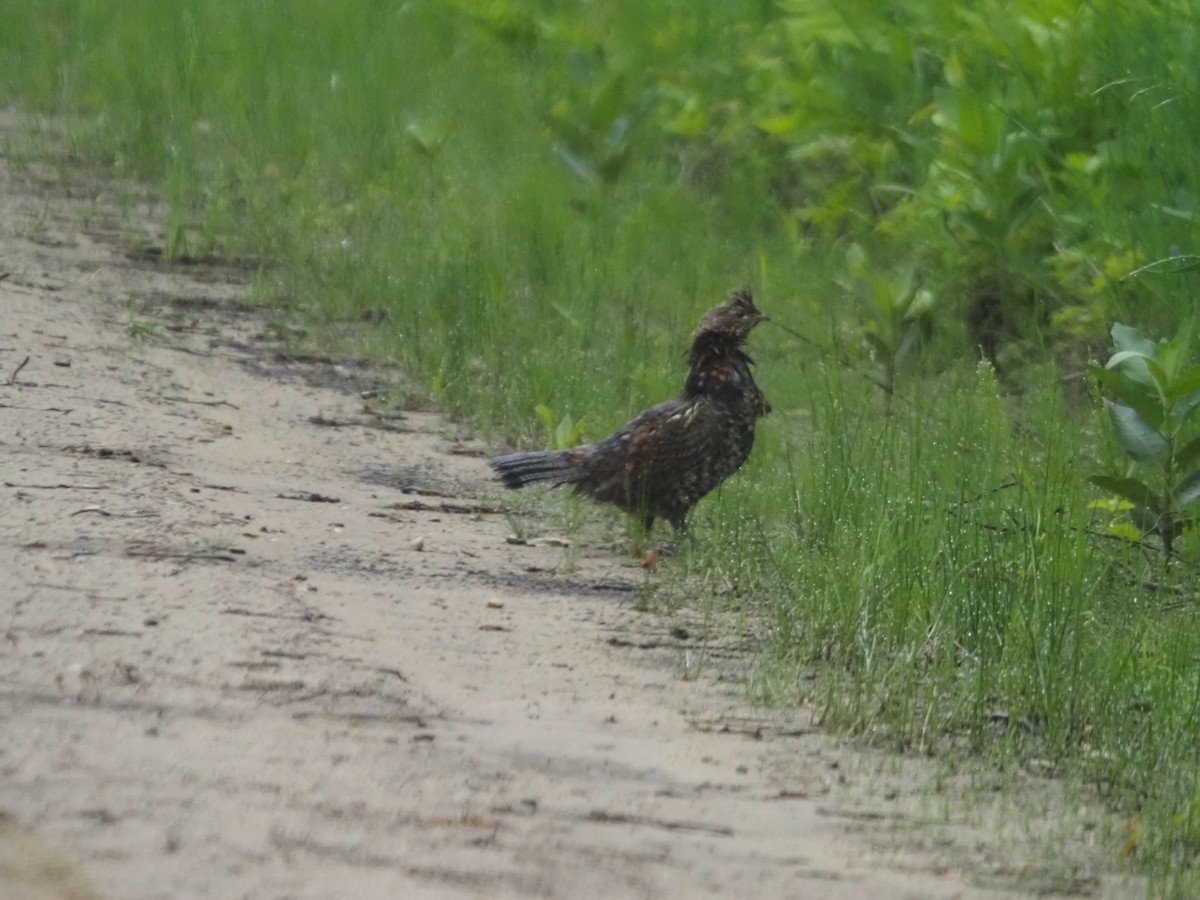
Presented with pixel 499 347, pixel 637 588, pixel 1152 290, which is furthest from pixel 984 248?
pixel 637 588

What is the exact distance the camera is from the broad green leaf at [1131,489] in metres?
6.31

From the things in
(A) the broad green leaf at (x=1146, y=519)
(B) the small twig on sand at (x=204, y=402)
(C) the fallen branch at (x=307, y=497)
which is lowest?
(B) the small twig on sand at (x=204, y=402)

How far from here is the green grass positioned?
5.16 meters

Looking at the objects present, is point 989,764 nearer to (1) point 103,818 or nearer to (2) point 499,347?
(1) point 103,818

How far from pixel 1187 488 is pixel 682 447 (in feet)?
5.75

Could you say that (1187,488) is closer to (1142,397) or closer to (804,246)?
(1142,397)

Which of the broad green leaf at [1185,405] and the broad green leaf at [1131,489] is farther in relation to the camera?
the broad green leaf at [1131,489]

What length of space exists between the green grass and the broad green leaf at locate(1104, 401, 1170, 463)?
0.61 feet

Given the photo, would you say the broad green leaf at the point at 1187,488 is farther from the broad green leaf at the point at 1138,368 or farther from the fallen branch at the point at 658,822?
the fallen branch at the point at 658,822

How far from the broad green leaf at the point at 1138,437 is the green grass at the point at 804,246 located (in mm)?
187

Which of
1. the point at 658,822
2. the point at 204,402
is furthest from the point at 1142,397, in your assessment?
the point at 204,402

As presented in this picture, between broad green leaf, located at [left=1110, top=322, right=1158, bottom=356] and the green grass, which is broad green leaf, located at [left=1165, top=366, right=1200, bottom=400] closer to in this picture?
broad green leaf, located at [left=1110, top=322, right=1158, bottom=356]

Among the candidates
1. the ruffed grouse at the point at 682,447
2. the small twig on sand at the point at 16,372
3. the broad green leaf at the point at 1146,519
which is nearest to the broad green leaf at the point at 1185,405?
the broad green leaf at the point at 1146,519

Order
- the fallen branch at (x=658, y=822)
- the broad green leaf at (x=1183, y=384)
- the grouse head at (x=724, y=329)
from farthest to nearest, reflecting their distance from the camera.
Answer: the grouse head at (x=724, y=329)
the broad green leaf at (x=1183, y=384)
the fallen branch at (x=658, y=822)
